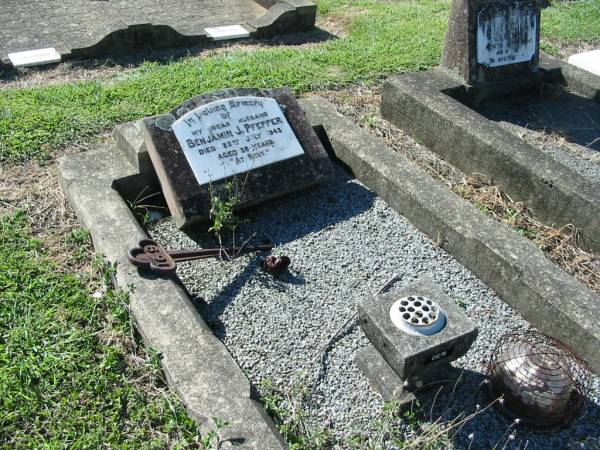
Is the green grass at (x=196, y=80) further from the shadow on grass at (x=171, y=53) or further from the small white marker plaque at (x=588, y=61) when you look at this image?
the small white marker plaque at (x=588, y=61)

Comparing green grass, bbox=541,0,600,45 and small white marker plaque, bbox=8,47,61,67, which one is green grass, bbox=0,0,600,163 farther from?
small white marker plaque, bbox=8,47,61,67

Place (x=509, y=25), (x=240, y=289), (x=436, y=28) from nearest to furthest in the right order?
1. (x=240, y=289)
2. (x=509, y=25)
3. (x=436, y=28)

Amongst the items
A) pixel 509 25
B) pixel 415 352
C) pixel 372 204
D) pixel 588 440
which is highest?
pixel 509 25

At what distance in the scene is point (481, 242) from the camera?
3645mm

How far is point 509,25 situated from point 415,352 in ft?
→ 13.3

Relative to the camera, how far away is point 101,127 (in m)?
4.98

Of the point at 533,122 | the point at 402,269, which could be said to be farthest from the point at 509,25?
the point at 402,269

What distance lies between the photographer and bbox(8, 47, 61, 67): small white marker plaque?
6246mm

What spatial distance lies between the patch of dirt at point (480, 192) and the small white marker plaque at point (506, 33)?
109cm

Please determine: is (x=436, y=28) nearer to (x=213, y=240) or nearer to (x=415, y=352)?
(x=213, y=240)

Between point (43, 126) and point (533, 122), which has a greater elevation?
point (43, 126)

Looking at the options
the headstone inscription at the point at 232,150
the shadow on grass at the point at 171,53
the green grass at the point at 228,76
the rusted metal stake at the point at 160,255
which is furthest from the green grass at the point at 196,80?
the rusted metal stake at the point at 160,255

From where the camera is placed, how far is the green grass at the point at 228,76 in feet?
16.2

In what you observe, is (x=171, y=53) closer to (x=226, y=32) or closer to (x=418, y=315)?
(x=226, y=32)
